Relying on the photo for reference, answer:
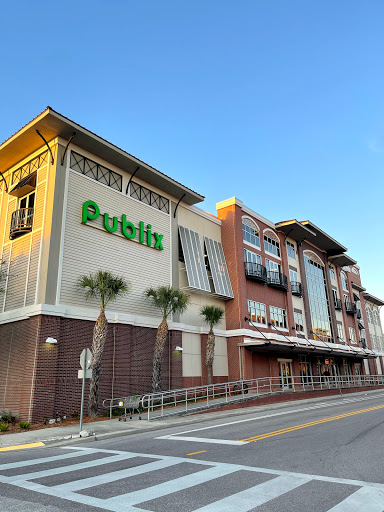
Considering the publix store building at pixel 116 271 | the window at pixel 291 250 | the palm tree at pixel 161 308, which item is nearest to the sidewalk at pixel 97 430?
the publix store building at pixel 116 271

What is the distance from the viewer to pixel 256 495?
5.75m

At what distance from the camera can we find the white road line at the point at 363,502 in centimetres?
515

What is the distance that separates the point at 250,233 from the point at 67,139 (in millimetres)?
16978

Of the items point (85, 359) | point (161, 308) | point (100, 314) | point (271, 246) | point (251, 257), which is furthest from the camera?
point (271, 246)

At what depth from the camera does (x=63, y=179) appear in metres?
20.7

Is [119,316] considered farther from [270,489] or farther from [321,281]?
[321,281]

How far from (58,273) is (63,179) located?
5.02 m

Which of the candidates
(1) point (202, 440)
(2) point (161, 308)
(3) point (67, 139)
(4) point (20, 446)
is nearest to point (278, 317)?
(2) point (161, 308)

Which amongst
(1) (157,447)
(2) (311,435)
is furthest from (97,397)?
(2) (311,435)

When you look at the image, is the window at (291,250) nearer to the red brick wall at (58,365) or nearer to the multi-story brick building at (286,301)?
the multi-story brick building at (286,301)

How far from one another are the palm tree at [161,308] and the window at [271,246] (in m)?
13.7

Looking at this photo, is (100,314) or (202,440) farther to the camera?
(100,314)

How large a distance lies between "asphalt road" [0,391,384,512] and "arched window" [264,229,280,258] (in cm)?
2398

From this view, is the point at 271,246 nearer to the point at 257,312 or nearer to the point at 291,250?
the point at 291,250
